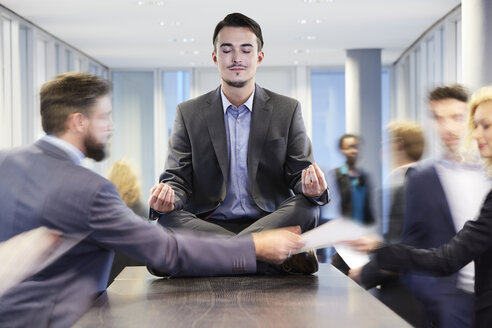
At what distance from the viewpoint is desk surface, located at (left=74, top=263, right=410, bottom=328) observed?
145cm

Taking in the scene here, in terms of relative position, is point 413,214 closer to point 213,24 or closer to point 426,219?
point 426,219

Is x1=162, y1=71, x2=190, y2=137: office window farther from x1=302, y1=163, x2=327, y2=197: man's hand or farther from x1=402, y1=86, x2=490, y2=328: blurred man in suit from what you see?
x1=302, y1=163, x2=327, y2=197: man's hand

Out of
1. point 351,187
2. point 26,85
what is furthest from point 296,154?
point 26,85

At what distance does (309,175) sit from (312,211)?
0.60ft

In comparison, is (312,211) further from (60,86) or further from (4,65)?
(4,65)

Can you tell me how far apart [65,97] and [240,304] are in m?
0.86

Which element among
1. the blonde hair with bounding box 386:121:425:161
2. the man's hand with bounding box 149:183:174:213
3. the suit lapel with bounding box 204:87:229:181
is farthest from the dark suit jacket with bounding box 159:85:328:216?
the blonde hair with bounding box 386:121:425:161

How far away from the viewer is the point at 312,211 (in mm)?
2285

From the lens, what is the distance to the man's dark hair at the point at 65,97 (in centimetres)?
199

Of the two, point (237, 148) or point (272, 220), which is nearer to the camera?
point (272, 220)

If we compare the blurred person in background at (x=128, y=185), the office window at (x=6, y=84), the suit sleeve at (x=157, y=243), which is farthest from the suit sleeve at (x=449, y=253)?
the office window at (x=6, y=84)

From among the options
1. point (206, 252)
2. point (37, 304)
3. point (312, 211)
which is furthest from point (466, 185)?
point (37, 304)

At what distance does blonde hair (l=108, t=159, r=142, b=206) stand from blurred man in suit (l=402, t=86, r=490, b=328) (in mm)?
2666

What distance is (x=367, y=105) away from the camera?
12.0 metres
